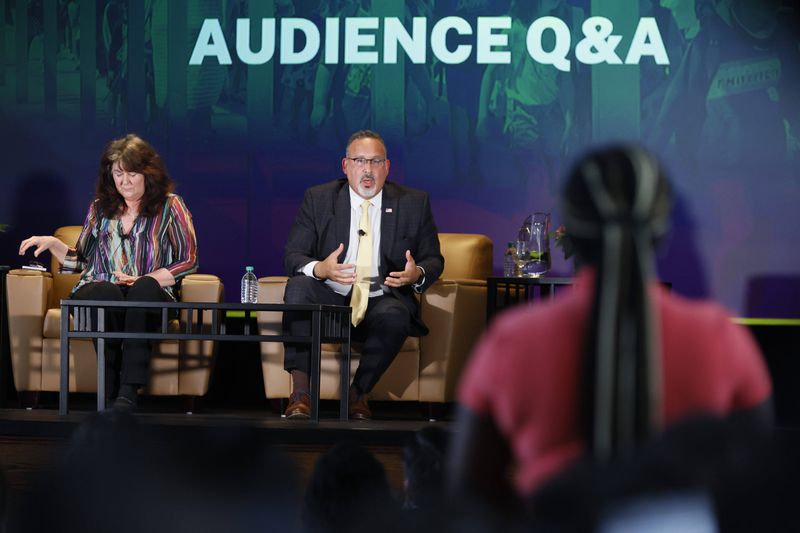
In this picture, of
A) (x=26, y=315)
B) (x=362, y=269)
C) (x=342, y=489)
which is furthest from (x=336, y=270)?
(x=342, y=489)

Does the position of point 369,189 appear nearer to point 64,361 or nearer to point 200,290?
point 200,290

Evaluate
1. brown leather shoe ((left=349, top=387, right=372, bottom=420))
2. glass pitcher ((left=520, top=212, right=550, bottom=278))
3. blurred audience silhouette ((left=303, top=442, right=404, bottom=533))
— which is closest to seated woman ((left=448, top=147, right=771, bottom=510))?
blurred audience silhouette ((left=303, top=442, right=404, bottom=533))

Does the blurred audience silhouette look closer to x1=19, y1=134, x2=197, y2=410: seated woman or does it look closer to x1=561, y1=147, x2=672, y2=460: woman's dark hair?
x1=561, y1=147, x2=672, y2=460: woman's dark hair

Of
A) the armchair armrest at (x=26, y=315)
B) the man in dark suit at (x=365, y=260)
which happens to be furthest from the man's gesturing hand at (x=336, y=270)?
the armchair armrest at (x=26, y=315)

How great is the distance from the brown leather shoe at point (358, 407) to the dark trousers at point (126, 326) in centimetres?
84

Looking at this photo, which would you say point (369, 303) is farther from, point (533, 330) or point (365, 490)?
point (533, 330)

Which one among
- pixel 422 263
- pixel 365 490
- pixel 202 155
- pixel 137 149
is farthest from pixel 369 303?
pixel 365 490

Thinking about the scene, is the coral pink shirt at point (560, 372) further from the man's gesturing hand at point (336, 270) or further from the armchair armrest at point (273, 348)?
the armchair armrest at point (273, 348)

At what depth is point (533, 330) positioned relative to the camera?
991mm

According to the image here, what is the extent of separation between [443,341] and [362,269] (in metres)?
0.47

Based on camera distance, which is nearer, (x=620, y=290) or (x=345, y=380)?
(x=620, y=290)

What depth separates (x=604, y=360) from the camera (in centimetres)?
96

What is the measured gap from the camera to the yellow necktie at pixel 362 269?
4.59 m

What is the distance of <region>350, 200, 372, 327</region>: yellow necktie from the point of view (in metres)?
4.59
